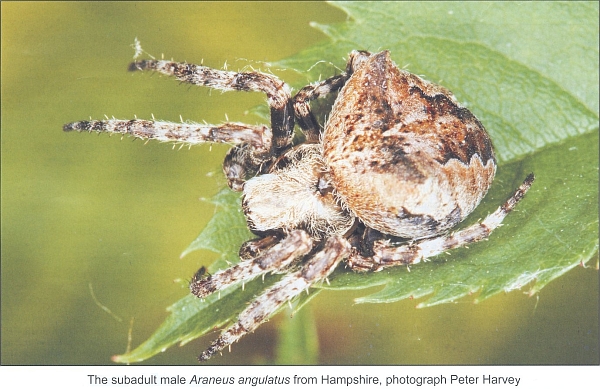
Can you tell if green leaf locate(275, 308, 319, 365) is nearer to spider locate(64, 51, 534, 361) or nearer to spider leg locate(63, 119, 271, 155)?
spider locate(64, 51, 534, 361)

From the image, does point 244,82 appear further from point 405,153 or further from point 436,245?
point 436,245

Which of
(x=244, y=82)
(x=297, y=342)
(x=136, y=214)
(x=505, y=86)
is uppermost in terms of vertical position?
(x=244, y=82)

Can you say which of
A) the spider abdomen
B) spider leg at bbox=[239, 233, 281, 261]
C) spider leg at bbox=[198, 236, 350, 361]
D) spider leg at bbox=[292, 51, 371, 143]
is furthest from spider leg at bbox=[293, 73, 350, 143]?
spider leg at bbox=[198, 236, 350, 361]

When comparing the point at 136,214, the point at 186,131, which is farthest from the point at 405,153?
the point at 136,214

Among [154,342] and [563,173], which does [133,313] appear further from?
[563,173]

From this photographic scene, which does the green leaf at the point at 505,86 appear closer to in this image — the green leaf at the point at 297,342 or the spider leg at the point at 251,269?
the spider leg at the point at 251,269
